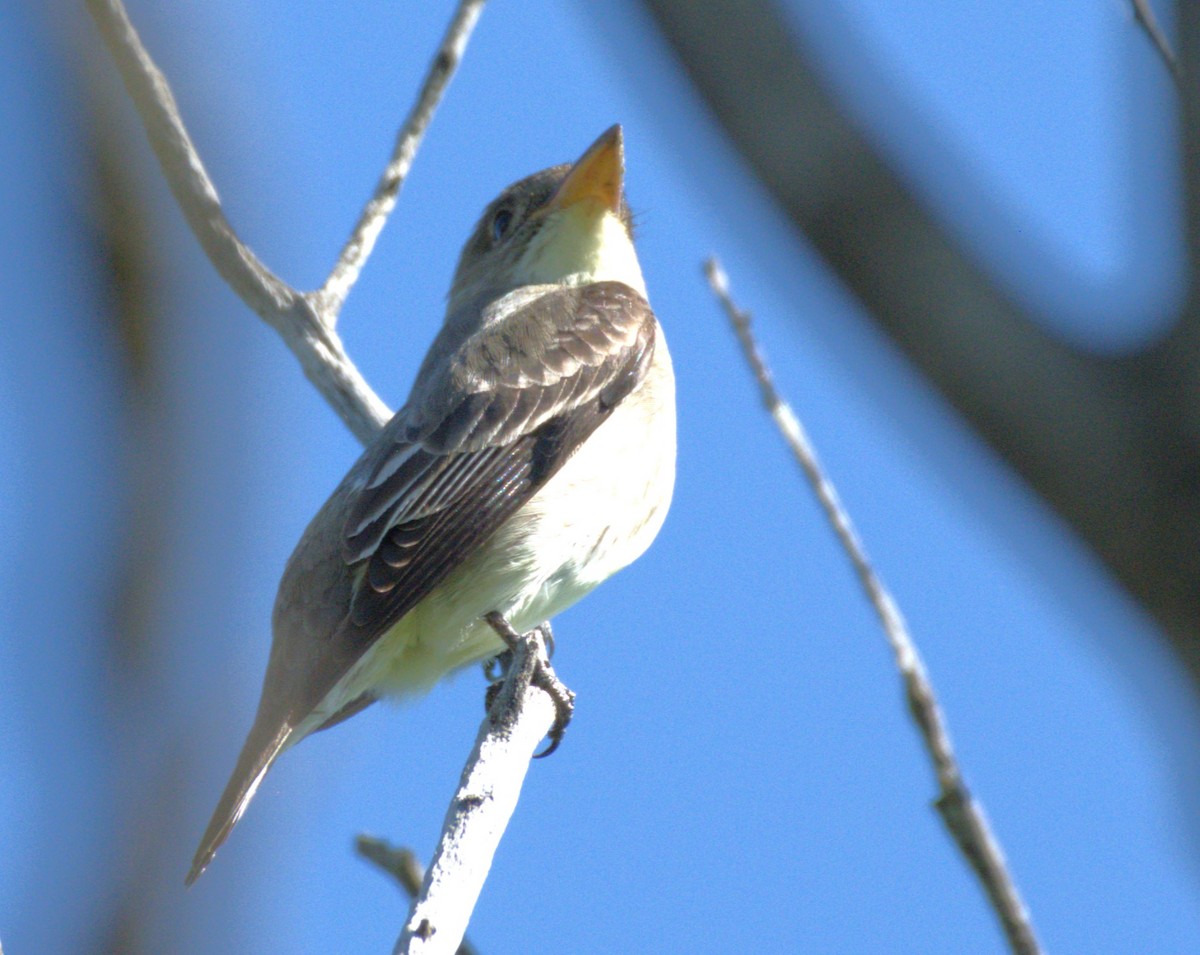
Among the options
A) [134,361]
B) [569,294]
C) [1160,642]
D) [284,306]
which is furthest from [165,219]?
[569,294]

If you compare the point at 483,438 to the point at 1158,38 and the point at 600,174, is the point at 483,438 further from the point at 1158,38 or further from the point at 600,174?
the point at 1158,38

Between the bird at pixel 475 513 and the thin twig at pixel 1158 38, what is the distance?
3.28 m

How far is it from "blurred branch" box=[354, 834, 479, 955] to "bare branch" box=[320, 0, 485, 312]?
2.36 metres

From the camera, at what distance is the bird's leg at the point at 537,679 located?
4285 mm

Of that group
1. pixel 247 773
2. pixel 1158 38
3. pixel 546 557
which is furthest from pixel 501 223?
pixel 1158 38

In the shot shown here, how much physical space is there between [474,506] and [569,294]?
1.32 metres

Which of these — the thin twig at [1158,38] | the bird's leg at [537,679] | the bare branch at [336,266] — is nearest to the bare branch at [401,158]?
the bare branch at [336,266]

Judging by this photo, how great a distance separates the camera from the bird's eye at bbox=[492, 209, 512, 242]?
661cm

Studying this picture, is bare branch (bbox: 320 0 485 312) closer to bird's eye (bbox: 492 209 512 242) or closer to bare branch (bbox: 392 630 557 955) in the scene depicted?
bird's eye (bbox: 492 209 512 242)

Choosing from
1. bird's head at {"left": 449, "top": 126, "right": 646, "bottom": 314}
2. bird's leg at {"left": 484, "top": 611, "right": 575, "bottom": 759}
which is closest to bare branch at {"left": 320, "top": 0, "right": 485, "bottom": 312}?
bird's head at {"left": 449, "top": 126, "right": 646, "bottom": 314}

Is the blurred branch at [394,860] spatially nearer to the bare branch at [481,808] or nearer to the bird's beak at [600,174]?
the bare branch at [481,808]

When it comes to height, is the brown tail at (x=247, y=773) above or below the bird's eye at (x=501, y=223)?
below

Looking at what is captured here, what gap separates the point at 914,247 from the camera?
4.16ft

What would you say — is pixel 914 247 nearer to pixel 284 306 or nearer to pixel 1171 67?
pixel 1171 67
